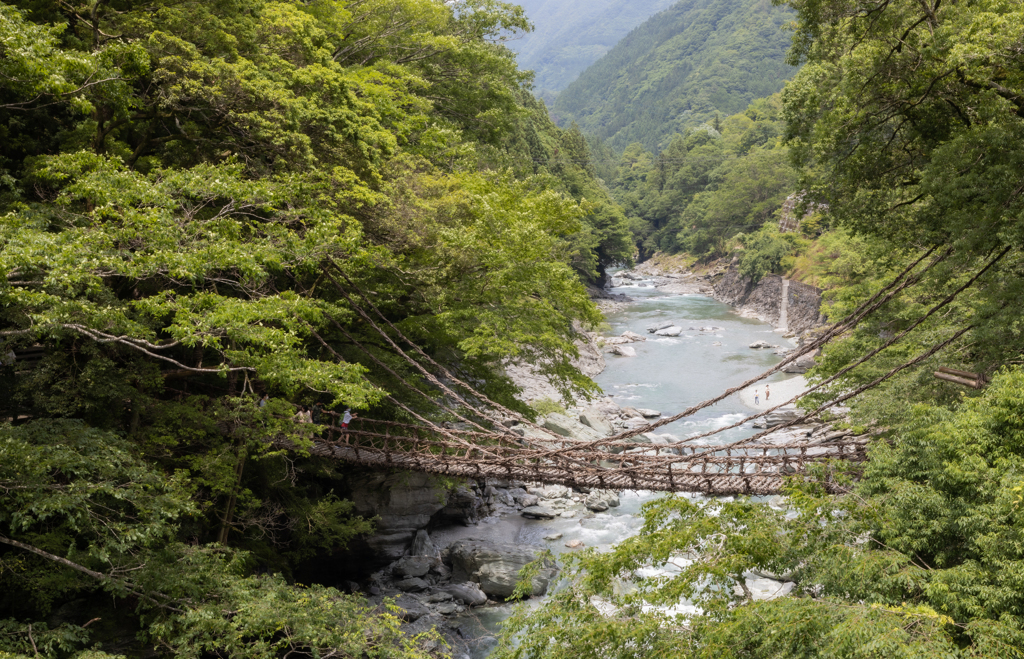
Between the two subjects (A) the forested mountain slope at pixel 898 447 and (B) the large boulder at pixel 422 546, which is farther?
(B) the large boulder at pixel 422 546

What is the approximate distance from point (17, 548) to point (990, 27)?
9.66m

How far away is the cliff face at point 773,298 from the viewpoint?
26094 millimetres

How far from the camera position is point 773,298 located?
30812 mm

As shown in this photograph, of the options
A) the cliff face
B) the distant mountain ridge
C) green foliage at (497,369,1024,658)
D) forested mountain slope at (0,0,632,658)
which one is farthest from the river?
the distant mountain ridge

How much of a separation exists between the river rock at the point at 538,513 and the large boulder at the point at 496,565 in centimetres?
133

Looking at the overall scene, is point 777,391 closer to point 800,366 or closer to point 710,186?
point 800,366

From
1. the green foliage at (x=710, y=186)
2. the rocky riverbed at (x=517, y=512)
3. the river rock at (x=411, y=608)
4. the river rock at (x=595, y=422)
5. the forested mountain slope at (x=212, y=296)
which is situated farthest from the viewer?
the green foliage at (x=710, y=186)

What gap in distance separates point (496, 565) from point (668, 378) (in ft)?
40.9

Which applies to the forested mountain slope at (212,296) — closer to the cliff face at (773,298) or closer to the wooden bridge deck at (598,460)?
the wooden bridge deck at (598,460)

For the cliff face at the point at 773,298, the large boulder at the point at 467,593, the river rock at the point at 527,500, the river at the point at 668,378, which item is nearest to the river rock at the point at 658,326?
the river at the point at 668,378

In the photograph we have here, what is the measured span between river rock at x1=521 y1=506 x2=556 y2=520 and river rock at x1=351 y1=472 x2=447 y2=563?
235 cm

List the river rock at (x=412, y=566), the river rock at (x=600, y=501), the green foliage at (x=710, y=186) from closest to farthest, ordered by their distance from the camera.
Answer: the river rock at (x=412, y=566) → the river rock at (x=600, y=501) → the green foliage at (x=710, y=186)

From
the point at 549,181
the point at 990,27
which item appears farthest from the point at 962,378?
the point at 549,181

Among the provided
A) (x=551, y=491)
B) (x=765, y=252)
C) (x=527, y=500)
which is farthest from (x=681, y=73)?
(x=527, y=500)
